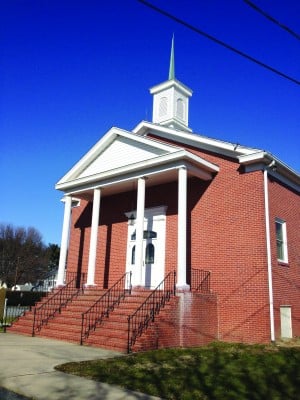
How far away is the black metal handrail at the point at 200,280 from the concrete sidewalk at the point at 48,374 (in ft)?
14.8

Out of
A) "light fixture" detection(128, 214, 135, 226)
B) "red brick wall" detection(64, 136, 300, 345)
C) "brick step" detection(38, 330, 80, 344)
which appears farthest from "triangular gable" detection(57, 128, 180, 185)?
"brick step" detection(38, 330, 80, 344)

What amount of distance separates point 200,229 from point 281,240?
2.98 metres

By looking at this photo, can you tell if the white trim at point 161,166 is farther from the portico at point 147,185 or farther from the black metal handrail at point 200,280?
the black metal handrail at point 200,280

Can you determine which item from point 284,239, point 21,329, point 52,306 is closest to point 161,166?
point 284,239

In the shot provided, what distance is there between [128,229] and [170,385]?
1127cm

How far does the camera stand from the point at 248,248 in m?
14.1

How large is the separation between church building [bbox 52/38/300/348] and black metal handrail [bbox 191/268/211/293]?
40 millimetres

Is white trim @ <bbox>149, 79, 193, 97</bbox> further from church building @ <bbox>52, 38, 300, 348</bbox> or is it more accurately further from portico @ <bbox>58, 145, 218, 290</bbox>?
portico @ <bbox>58, 145, 218, 290</bbox>

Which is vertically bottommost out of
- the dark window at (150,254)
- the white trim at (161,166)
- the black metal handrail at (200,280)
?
the black metal handrail at (200,280)

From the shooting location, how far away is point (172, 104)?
66.9 ft

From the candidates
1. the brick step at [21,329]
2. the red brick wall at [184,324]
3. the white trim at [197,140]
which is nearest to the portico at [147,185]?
the red brick wall at [184,324]

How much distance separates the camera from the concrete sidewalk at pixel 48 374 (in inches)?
260

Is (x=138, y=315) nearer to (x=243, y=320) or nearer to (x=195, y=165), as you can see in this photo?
(x=243, y=320)

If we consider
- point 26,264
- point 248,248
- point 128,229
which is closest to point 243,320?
point 248,248
